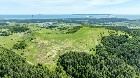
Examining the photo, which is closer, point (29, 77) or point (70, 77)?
point (29, 77)

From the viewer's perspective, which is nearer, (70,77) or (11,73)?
(11,73)

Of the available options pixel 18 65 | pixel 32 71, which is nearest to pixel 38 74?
pixel 32 71

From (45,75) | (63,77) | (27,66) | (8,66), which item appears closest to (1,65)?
(8,66)

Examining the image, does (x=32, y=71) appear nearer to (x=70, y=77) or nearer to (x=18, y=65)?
(x=18, y=65)

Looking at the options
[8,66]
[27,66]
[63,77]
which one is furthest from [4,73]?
[63,77]

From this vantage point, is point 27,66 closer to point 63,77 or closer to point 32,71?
point 32,71

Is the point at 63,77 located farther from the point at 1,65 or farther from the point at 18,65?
the point at 1,65

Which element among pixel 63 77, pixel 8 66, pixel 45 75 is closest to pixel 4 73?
pixel 8 66
